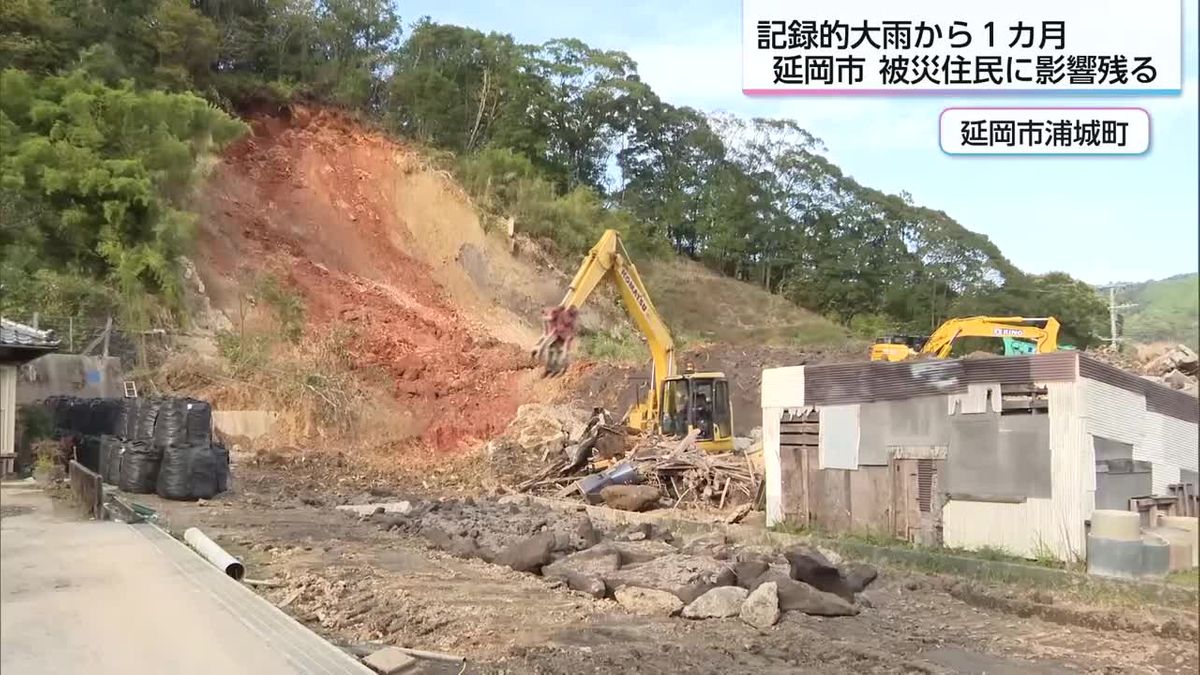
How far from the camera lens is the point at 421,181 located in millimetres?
3830

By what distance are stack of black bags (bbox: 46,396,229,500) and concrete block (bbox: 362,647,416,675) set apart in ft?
2.91

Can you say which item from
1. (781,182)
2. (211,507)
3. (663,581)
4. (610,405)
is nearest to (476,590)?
(663,581)

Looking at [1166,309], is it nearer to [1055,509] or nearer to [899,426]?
[1055,509]

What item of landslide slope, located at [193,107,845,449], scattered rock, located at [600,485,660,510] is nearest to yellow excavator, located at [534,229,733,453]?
landslide slope, located at [193,107,845,449]

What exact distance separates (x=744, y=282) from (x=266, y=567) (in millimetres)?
2903

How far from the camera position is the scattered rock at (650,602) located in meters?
4.93

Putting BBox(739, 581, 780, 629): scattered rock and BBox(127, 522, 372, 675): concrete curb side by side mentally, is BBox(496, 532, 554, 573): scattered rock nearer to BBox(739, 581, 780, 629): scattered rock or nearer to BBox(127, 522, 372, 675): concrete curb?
BBox(739, 581, 780, 629): scattered rock

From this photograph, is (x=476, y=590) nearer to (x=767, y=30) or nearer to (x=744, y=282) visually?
(x=744, y=282)

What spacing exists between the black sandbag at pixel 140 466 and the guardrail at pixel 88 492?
106cm

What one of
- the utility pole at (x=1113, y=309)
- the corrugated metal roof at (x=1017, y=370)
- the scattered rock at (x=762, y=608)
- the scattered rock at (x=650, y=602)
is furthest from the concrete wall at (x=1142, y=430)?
the scattered rock at (x=650, y=602)

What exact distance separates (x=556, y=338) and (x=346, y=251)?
1.20 m

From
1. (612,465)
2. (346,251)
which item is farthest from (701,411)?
(346,251)

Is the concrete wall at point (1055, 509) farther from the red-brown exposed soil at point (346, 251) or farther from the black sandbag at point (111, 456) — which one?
the black sandbag at point (111, 456)

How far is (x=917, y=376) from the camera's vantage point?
20.6 ft
